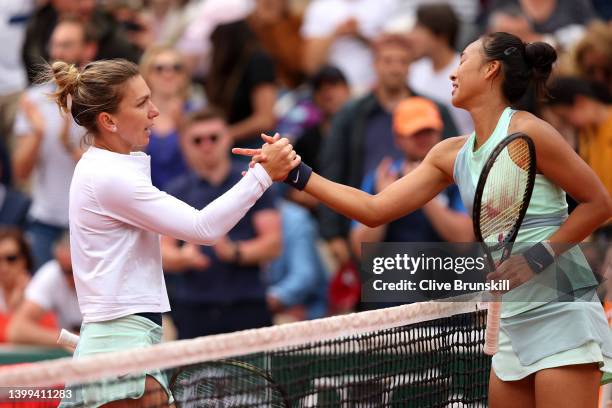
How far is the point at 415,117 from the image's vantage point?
23.9 ft

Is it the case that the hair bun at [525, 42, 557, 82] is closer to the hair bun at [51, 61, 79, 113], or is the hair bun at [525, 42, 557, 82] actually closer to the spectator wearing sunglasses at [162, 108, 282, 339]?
the hair bun at [51, 61, 79, 113]

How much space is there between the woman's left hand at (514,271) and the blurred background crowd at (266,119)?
2400 mm

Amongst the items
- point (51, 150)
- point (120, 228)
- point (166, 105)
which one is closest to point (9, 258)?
point (51, 150)

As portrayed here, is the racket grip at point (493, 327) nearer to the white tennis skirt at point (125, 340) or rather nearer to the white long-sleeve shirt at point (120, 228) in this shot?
the white long-sleeve shirt at point (120, 228)

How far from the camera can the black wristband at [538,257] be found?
4.20m

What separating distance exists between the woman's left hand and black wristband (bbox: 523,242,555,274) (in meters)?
0.02

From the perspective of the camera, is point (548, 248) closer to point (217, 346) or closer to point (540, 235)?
point (540, 235)

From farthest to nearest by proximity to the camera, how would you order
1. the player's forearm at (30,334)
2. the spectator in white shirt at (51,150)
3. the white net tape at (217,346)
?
the spectator in white shirt at (51,150) → the player's forearm at (30,334) → the white net tape at (217,346)

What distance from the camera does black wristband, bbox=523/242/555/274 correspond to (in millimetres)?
4203

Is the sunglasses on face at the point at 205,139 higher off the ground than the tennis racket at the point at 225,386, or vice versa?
the sunglasses on face at the point at 205,139

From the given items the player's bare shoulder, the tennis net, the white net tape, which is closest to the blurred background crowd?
the player's bare shoulder

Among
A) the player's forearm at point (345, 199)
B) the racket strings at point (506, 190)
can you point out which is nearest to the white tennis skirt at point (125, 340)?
the player's forearm at point (345, 199)

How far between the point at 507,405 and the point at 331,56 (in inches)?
233

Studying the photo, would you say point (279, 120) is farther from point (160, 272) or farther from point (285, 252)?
point (160, 272)
